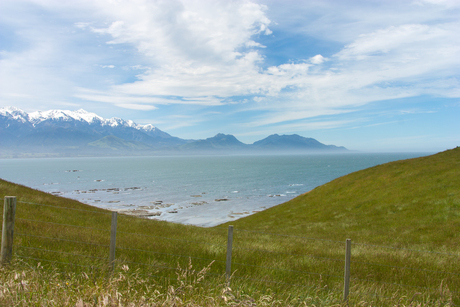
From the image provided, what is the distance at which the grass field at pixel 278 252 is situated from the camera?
5.64 meters

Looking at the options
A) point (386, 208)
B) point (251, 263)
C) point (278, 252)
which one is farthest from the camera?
point (386, 208)

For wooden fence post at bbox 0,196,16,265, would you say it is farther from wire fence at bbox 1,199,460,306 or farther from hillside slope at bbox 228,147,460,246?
hillside slope at bbox 228,147,460,246

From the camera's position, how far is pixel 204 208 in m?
64.6

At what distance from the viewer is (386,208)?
95.1ft

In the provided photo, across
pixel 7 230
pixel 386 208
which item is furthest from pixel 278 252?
pixel 386 208

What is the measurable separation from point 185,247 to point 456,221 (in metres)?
21.6

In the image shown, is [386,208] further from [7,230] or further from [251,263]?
[7,230]

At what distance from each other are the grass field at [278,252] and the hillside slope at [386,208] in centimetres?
13

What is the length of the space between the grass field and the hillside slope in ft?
0.42

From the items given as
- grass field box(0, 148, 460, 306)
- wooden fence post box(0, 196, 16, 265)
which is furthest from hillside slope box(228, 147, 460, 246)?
wooden fence post box(0, 196, 16, 265)

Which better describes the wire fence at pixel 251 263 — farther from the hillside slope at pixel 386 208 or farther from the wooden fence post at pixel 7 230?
the hillside slope at pixel 386 208

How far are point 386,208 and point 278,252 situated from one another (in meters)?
23.1

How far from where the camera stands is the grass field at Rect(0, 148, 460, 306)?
564 centimetres

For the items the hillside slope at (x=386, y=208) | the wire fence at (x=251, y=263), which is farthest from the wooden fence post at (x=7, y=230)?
the hillside slope at (x=386, y=208)
